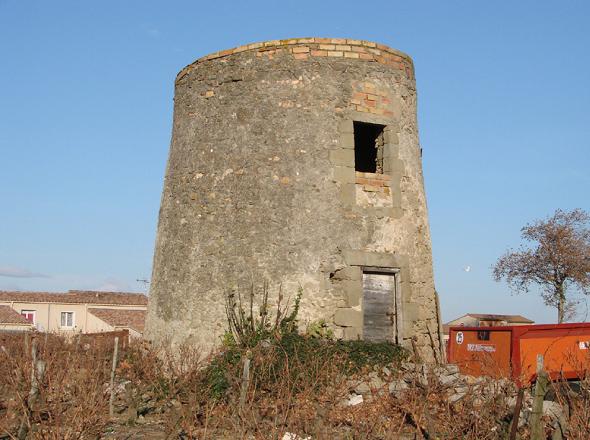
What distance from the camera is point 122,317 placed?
143 feet

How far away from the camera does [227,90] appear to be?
12.2m

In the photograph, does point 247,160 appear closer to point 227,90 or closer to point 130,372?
point 227,90

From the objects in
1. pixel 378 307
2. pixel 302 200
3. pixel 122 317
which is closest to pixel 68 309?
pixel 122 317

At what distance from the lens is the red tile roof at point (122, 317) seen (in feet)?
136

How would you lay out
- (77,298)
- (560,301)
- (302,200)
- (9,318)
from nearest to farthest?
1. (302,200)
2. (560,301)
3. (9,318)
4. (77,298)

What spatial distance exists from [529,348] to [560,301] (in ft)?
70.7

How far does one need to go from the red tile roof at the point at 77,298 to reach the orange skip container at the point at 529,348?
126 ft

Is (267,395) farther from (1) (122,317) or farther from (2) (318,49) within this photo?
(1) (122,317)

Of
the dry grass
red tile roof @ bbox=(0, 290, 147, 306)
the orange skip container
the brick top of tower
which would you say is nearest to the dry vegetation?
the dry grass

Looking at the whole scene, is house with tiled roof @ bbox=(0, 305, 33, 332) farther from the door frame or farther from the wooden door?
the door frame

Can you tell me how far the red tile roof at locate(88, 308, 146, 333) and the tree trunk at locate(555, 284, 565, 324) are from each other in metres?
23.2

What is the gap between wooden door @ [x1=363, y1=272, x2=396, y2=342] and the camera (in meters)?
11.6

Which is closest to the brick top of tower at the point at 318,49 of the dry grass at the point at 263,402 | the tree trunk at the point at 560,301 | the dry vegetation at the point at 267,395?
the dry vegetation at the point at 267,395

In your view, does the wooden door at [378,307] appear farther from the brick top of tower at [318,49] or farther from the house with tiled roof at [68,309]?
the house with tiled roof at [68,309]
